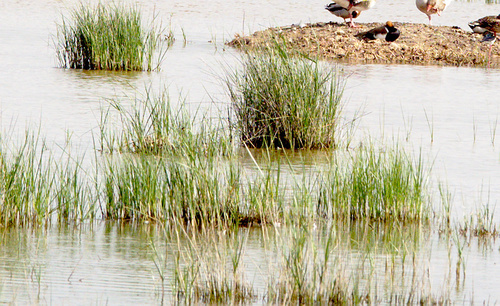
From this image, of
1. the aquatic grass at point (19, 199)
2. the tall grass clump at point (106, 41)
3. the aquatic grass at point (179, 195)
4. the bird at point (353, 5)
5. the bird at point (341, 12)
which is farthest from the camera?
the bird at point (341, 12)

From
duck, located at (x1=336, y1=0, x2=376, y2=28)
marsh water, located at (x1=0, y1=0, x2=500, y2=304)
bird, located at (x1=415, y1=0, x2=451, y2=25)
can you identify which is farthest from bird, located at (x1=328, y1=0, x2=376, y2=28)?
marsh water, located at (x1=0, y1=0, x2=500, y2=304)

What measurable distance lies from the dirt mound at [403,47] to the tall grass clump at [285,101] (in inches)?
362

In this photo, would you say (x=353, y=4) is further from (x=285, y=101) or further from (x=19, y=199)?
(x=19, y=199)

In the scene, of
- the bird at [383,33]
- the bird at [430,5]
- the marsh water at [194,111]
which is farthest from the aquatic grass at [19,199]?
the bird at [430,5]

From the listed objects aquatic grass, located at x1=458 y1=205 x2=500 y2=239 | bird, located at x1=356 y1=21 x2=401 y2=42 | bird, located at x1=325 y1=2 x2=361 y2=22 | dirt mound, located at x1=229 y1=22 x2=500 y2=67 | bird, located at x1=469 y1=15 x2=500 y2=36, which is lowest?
aquatic grass, located at x1=458 y1=205 x2=500 y2=239

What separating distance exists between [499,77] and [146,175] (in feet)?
39.1

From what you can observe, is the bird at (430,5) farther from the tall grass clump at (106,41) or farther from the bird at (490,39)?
the tall grass clump at (106,41)

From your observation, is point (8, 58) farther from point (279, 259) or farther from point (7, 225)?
point (279, 259)

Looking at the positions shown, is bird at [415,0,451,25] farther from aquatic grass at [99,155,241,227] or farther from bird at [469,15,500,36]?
aquatic grass at [99,155,241,227]

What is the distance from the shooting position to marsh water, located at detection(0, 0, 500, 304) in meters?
4.99

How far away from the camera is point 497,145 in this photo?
9961 millimetres

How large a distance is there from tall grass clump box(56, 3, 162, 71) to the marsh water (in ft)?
1.05

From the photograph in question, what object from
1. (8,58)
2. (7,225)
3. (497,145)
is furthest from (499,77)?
(7,225)

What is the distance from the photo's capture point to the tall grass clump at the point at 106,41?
46.8ft
